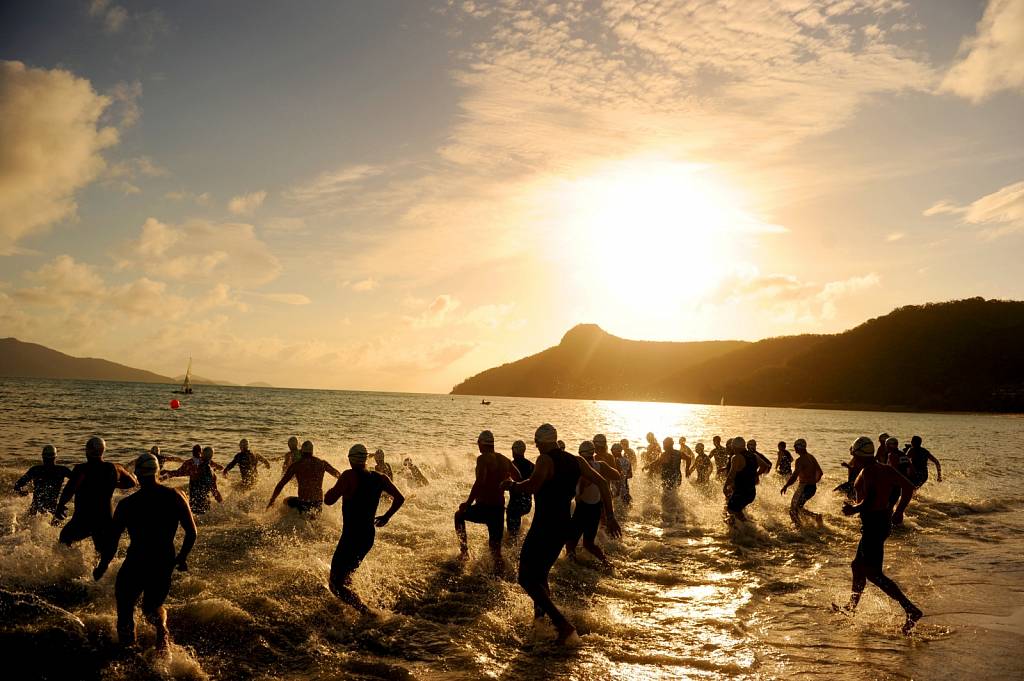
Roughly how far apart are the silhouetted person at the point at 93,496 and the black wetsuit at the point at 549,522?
548 centimetres

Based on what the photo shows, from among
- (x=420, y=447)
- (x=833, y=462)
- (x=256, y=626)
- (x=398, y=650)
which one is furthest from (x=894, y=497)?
(x=420, y=447)

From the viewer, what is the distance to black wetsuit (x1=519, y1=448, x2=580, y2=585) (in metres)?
7.04

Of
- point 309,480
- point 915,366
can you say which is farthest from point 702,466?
point 915,366

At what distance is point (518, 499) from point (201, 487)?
23.9ft

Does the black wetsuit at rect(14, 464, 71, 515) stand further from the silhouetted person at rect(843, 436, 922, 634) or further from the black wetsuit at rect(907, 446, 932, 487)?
the black wetsuit at rect(907, 446, 932, 487)

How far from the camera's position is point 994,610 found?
8.20 m

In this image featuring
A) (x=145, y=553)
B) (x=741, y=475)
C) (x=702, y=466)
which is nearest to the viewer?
(x=145, y=553)

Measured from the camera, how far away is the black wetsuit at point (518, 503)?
10.8 metres

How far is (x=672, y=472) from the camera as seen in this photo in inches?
709

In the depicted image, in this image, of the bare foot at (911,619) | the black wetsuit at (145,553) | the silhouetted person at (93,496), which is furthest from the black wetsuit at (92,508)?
the bare foot at (911,619)

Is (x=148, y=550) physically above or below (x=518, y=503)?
above

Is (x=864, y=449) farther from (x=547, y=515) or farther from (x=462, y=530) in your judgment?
(x=462, y=530)

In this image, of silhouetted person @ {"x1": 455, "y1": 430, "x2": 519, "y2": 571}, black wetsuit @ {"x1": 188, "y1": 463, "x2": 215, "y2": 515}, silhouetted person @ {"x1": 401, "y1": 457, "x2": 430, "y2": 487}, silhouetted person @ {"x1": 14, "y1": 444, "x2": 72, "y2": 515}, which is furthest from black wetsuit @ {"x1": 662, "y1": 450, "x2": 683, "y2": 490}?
silhouetted person @ {"x1": 14, "y1": 444, "x2": 72, "y2": 515}

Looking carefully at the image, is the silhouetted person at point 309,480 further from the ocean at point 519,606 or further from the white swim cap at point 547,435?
the white swim cap at point 547,435
